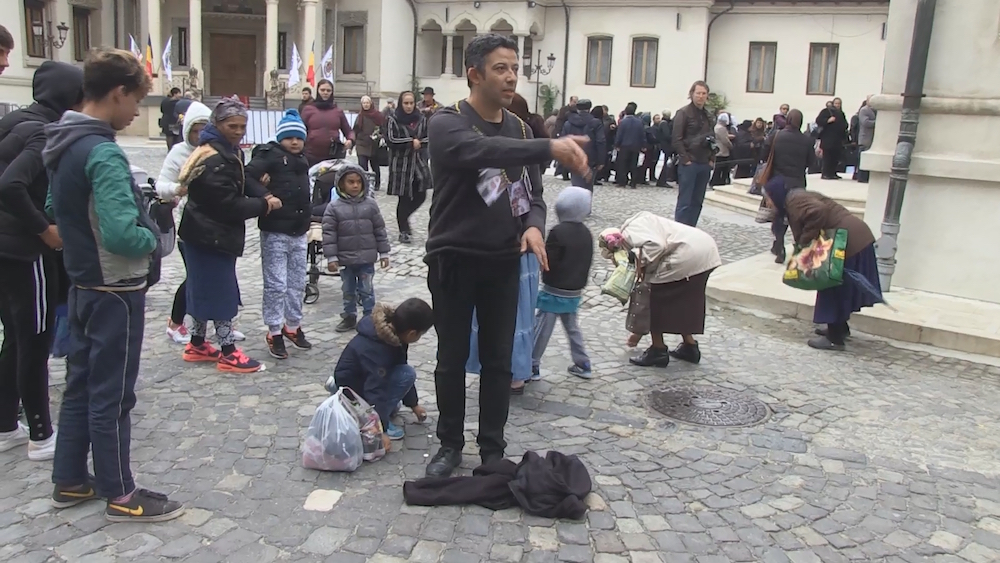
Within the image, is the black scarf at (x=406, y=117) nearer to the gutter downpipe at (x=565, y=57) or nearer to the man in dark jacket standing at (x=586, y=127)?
the man in dark jacket standing at (x=586, y=127)

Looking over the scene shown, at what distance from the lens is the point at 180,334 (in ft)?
21.0

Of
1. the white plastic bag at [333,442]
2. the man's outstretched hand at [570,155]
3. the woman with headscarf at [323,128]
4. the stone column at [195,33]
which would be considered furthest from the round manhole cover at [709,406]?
the stone column at [195,33]

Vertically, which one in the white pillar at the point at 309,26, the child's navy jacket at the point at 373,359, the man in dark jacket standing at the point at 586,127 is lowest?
the child's navy jacket at the point at 373,359

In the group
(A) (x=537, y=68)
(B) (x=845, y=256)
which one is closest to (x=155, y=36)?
(A) (x=537, y=68)

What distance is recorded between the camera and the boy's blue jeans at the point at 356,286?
7.07 m

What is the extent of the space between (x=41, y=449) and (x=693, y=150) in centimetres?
797

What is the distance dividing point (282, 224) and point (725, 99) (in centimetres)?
3017

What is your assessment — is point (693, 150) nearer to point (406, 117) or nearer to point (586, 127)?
point (406, 117)

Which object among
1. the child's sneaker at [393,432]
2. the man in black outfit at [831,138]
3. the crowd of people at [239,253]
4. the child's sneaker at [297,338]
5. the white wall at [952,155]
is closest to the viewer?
the crowd of people at [239,253]

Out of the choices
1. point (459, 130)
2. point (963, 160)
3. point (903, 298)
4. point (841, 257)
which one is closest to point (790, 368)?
point (841, 257)

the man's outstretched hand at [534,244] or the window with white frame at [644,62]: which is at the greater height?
the window with white frame at [644,62]

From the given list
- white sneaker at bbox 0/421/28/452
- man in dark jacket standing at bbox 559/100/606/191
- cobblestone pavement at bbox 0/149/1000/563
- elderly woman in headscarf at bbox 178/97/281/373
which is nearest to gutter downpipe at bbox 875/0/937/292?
cobblestone pavement at bbox 0/149/1000/563

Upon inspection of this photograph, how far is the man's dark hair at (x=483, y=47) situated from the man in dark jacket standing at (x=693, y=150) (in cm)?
686

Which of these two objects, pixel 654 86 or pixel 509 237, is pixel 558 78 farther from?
pixel 509 237
